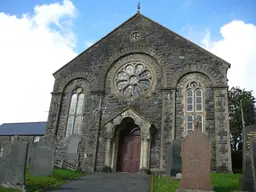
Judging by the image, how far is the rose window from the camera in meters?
17.4

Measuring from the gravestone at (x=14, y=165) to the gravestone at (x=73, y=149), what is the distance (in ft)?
26.3

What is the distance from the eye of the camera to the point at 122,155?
16.5 meters

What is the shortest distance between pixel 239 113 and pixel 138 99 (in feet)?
86.1

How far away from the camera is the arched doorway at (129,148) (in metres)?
16.0

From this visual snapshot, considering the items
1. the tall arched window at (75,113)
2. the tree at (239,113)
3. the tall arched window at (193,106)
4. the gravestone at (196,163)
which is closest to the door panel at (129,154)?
the tall arched window at (75,113)

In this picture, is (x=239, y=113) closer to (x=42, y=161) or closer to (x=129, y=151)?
(x=129, y=151)

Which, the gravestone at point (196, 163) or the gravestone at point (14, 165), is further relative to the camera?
the gravestone at point (14, 165)

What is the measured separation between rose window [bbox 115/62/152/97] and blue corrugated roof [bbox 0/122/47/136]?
2682 cm

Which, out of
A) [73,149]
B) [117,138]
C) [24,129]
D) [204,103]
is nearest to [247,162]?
[204,103]

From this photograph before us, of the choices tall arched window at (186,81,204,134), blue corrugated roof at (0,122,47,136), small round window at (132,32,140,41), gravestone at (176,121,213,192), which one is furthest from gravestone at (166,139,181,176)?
blue corrugated roof at (0,122,47,136)

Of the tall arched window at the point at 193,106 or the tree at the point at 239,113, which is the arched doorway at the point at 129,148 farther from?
the tree at the point at 239,113

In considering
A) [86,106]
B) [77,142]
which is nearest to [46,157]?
[77,142]

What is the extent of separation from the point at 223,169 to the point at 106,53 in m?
11.8

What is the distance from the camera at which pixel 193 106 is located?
616 inches
